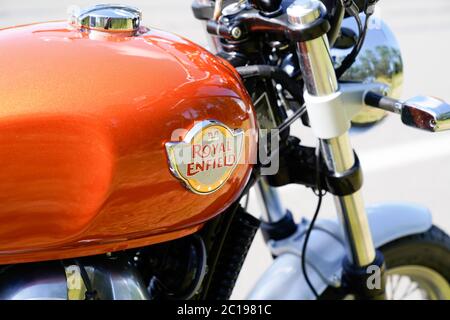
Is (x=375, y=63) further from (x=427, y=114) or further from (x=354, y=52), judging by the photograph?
(x=427, y=114)

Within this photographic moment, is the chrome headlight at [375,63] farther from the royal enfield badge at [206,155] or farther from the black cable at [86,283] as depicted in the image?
the black cable at [86,283]

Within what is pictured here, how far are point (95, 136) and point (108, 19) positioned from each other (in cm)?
29

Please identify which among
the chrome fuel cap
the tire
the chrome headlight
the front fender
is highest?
the chrome fuel cap

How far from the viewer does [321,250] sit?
192 centimetres

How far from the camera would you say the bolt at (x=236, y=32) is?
1611 mm

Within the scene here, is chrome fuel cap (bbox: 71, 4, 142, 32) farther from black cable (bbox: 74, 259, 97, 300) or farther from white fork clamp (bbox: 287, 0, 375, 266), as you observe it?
black cable (bbox: 74, 259, 97, 300)

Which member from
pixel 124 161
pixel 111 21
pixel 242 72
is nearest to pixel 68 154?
pixel 124 161

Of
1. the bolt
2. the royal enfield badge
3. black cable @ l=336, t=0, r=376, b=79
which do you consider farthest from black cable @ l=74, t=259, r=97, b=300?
black cable @ l=336, t=0, r=376, b=79

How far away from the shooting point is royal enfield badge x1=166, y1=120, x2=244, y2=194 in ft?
4.51

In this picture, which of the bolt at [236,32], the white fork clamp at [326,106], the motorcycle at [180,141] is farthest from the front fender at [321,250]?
the bolt at [236,32]

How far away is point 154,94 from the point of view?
1.37 meters
